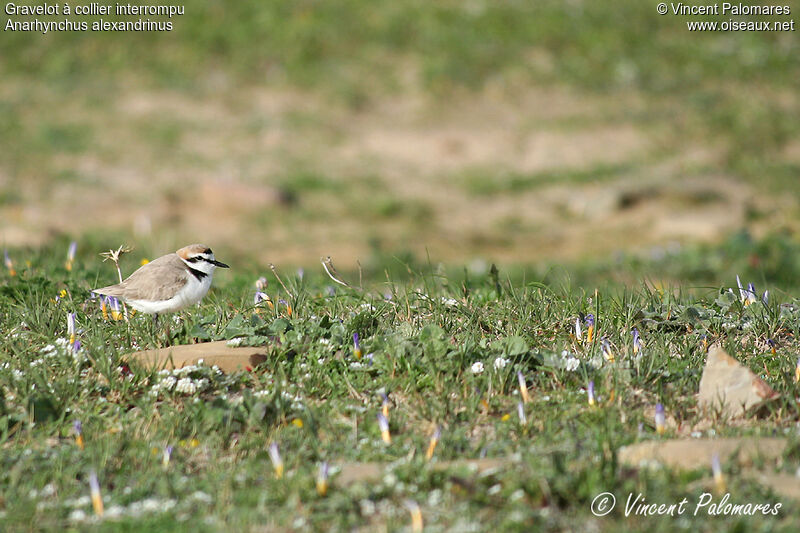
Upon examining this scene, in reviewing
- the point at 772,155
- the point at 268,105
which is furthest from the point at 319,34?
the point at 772,155

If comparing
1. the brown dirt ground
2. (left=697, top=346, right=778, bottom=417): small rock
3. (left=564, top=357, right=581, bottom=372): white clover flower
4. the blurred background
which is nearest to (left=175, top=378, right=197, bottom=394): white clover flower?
(left=564, top=357, right=581, bottom=372): white clover flower

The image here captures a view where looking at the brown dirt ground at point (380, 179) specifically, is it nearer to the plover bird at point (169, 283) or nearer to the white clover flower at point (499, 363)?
the plover bird at point (169, 283)

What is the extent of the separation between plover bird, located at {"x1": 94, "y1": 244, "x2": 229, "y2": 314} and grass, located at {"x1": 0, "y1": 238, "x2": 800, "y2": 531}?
28 centimetres

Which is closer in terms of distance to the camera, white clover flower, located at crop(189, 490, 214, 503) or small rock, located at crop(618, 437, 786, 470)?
white clover flower, located at crop(189, 490, 214, 503)

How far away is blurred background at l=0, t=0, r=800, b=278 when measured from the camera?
Result: 1428 cm

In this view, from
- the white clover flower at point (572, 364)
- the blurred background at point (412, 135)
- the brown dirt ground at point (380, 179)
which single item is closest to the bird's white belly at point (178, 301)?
the white clover flower at point (572, 364)

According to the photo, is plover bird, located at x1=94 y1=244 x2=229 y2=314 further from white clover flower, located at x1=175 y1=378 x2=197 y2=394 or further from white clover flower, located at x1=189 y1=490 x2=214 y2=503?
white clover flower, located at x1=189 y1=490 x2=214 y2=503

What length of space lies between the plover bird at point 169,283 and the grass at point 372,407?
284 millimetres

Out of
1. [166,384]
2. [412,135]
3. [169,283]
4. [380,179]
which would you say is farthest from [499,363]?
[412,135]

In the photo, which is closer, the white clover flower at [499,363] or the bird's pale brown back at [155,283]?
the white clover flower at [499,363]

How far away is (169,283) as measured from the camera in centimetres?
527

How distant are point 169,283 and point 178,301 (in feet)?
0.38

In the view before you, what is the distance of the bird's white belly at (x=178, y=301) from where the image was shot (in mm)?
5289

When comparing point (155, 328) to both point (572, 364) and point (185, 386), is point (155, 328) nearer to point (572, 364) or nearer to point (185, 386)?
point (185, 386)
